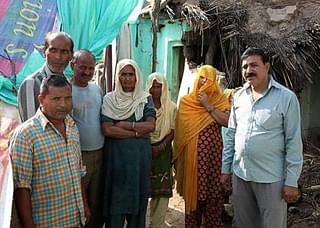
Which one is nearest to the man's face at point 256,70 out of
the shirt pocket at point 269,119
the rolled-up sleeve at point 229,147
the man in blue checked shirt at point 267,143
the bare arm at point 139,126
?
the man in blue checked shirt at point 267,143

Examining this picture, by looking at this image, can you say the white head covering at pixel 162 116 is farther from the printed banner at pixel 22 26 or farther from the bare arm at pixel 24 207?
the bare arm at pixel 24 207

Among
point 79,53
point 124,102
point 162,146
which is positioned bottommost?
point 162,146

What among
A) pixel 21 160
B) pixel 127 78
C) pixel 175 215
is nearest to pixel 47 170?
pixel 21 160

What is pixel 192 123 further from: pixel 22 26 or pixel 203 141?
pixel 22 26

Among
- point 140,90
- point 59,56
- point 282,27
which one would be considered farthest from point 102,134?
point 282,27

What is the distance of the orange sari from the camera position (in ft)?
13.3

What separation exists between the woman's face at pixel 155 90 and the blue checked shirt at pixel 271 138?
3.14 feet

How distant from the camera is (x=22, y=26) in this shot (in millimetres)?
3584

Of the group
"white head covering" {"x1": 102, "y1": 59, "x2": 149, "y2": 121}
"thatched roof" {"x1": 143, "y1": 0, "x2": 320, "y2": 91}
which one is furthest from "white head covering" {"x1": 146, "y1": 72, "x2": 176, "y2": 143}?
"thatched roof" {"x1": 143, "y1": 0, "x2": 320, "y2": 91}

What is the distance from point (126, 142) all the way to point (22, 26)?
3.95ft

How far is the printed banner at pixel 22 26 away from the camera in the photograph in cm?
349

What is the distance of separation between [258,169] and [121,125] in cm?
108

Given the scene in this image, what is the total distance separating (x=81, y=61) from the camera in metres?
3.40

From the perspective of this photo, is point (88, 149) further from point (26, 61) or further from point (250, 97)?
point (250, 97)
